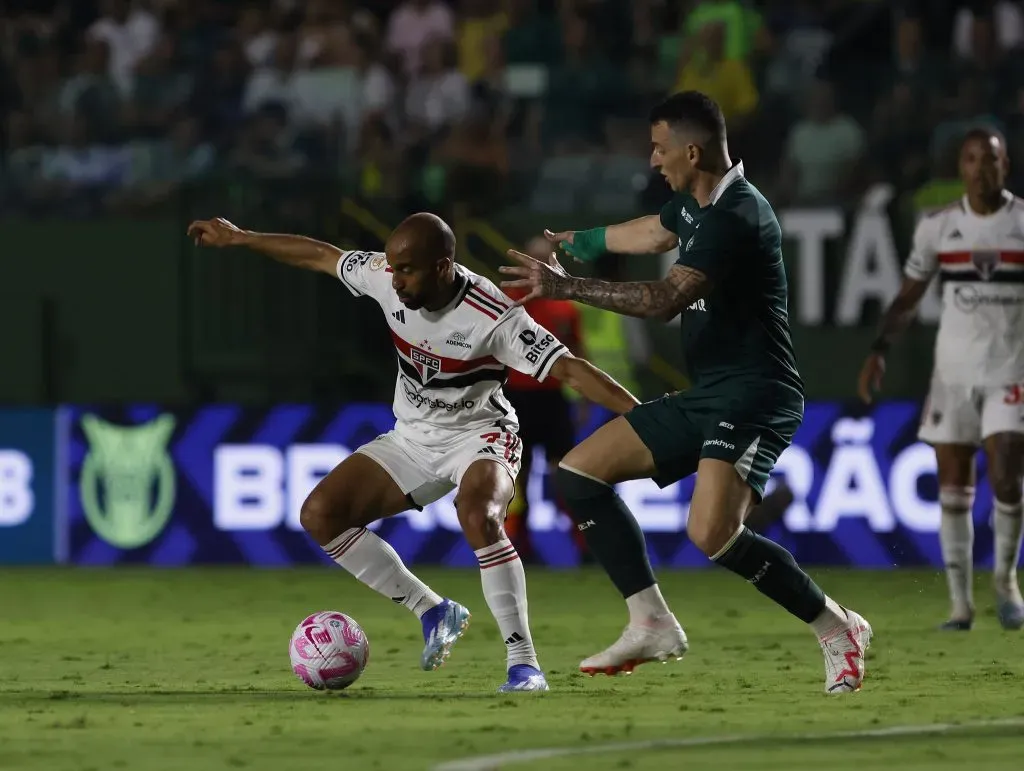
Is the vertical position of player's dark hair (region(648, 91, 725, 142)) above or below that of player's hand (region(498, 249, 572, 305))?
above

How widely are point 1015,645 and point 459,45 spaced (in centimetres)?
890

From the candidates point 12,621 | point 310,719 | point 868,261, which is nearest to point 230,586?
point 12,621

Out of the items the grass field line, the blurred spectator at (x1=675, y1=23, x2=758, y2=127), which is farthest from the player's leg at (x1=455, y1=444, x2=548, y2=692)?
the blurred spectator at (x1=675, y1=23, x2=758, y2=127)

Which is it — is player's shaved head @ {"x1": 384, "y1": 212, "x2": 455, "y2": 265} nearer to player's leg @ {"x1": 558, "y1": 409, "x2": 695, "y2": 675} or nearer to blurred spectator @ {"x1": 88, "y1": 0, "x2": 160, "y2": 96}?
player's leg @ {"x1": 558, "y1": 409, "x2": 695, "y2": 675}

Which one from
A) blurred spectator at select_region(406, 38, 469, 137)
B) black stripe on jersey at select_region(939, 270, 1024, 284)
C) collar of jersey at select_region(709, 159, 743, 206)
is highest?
blurred spectator at select_region(406, 38, 469, 137)

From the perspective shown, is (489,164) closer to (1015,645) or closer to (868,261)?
(868,261)

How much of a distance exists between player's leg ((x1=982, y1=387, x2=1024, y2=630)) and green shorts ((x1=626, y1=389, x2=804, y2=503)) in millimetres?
2662

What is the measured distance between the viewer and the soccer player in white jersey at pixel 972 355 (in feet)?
32.3

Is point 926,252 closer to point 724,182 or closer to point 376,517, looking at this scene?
point 724,182

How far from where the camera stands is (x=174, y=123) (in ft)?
52.8

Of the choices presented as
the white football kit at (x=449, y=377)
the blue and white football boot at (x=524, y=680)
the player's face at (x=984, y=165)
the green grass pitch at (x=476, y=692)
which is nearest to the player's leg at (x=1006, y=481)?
the green grass pitch at (x=476, y=692)

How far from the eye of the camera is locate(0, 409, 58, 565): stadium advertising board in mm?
14445

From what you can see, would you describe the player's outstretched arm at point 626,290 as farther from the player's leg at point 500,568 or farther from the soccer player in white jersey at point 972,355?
the soccer player in white jersey at point 972,355

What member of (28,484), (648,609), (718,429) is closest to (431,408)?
(648,609)
